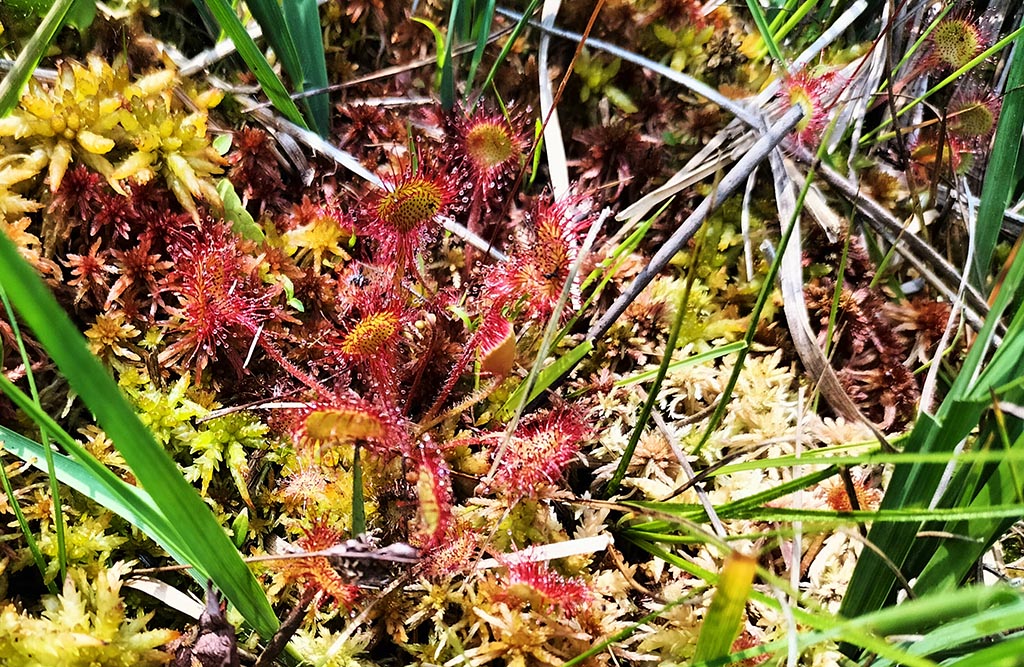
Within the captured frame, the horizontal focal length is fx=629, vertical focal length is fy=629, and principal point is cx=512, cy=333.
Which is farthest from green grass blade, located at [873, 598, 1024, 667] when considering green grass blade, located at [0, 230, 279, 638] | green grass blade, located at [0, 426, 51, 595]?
green grass blade, located at [0, 426, 51, 595]

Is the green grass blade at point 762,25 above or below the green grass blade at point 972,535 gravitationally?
above

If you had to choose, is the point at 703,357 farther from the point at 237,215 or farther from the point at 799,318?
the point at 237,215

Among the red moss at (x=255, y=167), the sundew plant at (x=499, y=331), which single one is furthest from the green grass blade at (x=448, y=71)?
the red moss at (x=255, y=167)

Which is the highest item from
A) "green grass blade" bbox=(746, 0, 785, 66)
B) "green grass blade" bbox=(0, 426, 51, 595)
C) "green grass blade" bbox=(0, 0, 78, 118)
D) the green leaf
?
"green grass blade" bbox=(746, 0, 785, 66)

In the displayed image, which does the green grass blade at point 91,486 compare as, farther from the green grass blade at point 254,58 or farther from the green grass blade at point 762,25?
the green grass blade at point 762,25

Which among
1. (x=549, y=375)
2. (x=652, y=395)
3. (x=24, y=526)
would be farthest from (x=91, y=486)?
(x=652, y=395)

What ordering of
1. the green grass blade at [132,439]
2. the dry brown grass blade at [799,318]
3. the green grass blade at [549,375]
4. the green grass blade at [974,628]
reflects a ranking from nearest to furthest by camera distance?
1. the green grass blade at [132,439]
2. the green grass blade at [974,628]
3. the green grass blade at [549,375]
4. the dry brown grass blade at [799,318]

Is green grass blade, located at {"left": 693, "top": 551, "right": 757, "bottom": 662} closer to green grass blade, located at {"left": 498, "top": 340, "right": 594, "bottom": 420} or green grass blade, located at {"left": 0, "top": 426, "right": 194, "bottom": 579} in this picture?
green grass blade, located at {"left": 498, "top": 340, "right": 594, "bottom": 420}

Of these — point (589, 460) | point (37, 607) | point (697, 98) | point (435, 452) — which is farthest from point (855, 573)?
point (37, 607)
